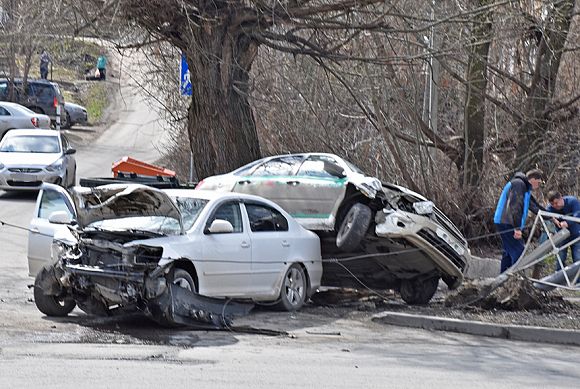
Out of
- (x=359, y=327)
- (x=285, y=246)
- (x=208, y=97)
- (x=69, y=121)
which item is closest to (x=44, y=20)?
(x=208, y=97)

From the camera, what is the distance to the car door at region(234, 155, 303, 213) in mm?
15758

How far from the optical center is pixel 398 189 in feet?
49.9

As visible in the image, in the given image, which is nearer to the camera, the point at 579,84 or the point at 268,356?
the point at 268,356

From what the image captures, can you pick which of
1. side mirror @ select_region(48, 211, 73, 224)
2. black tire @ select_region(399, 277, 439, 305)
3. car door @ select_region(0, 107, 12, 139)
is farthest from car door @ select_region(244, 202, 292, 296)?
car door @ select_region(0, 107, 12, 139)

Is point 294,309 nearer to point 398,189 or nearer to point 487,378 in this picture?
point 398,189

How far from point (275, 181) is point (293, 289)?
2337 millimetres

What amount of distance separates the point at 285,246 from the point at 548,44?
28.2 ft

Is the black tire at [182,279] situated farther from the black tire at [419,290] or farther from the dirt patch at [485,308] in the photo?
the black tire at [419,290]

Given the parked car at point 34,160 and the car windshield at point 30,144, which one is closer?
the parked car at point 34,160

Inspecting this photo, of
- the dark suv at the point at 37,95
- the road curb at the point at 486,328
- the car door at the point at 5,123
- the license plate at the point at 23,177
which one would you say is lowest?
the road curb at the point at 486,328

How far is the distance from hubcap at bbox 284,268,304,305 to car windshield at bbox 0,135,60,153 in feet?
46.8

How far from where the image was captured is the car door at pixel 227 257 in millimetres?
12492

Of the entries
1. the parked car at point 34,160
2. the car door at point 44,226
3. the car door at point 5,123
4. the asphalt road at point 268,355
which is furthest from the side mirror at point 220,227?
the car door at point 5,123

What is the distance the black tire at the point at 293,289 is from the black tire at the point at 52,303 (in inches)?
105
